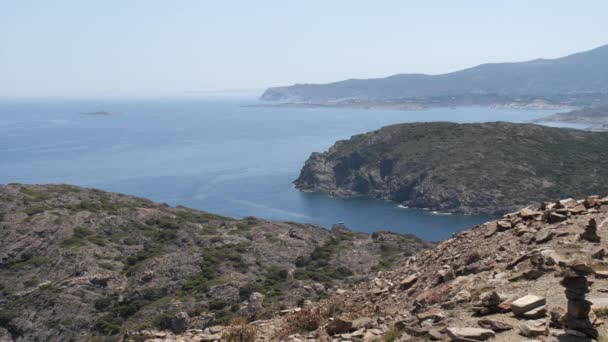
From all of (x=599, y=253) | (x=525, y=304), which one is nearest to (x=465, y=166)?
(x=599, y=253)

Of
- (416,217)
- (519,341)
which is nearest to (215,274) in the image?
(519,341)

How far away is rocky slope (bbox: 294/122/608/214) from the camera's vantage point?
5566 inches

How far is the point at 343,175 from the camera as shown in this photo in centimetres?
17762

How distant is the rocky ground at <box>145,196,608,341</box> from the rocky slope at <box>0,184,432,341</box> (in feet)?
41.7

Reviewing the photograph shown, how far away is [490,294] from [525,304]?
91 cm

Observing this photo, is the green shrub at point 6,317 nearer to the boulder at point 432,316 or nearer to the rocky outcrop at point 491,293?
the rocky outcrop at point 491,293

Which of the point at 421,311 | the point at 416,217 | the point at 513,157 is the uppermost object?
the point at 421,311

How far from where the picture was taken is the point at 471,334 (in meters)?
9.27

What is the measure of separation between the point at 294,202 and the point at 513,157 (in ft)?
184

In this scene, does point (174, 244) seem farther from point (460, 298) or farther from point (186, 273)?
point (460, 298)

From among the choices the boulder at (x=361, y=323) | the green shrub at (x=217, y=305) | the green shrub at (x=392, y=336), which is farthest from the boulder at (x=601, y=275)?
the green shrub at (x=217, y=305)

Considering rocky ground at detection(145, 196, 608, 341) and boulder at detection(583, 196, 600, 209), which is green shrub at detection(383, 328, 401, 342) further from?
boulder at detection(583, 196, 600, 209)

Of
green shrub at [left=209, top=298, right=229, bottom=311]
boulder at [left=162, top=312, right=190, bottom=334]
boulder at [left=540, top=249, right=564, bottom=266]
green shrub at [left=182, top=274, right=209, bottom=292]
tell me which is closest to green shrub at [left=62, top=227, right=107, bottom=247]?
green shrub at [left=182, top=274, right=209, bottom=292]

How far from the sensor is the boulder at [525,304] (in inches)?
393
